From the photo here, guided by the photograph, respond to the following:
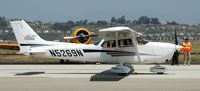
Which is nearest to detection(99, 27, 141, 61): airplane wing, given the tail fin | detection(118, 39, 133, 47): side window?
detection(118, 39, 133, 47): side window

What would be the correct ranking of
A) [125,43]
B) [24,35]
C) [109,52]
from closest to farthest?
[125,43] → [109,52] → [24,35]

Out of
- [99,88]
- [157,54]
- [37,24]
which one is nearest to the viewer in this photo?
[99,88]

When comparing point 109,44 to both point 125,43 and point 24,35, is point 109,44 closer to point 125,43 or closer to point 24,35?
point 125,43

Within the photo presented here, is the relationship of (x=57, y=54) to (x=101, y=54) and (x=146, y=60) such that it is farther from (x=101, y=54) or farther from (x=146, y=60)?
(x=146, y=60)

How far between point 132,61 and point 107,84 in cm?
393

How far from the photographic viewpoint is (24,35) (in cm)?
1769

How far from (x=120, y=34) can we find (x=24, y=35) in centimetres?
432

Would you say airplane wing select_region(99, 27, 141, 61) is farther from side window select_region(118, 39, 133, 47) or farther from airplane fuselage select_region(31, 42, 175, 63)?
airplane fuselage select_region(31, 42, 175, 63)

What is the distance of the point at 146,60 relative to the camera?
16719 mm

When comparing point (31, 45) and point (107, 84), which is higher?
point (31, 45)

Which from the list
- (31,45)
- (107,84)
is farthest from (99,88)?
(31,45)

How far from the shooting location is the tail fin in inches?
690

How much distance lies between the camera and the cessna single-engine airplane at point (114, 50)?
16.5m

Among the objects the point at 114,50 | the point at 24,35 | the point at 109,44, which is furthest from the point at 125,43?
the point at 24,35
